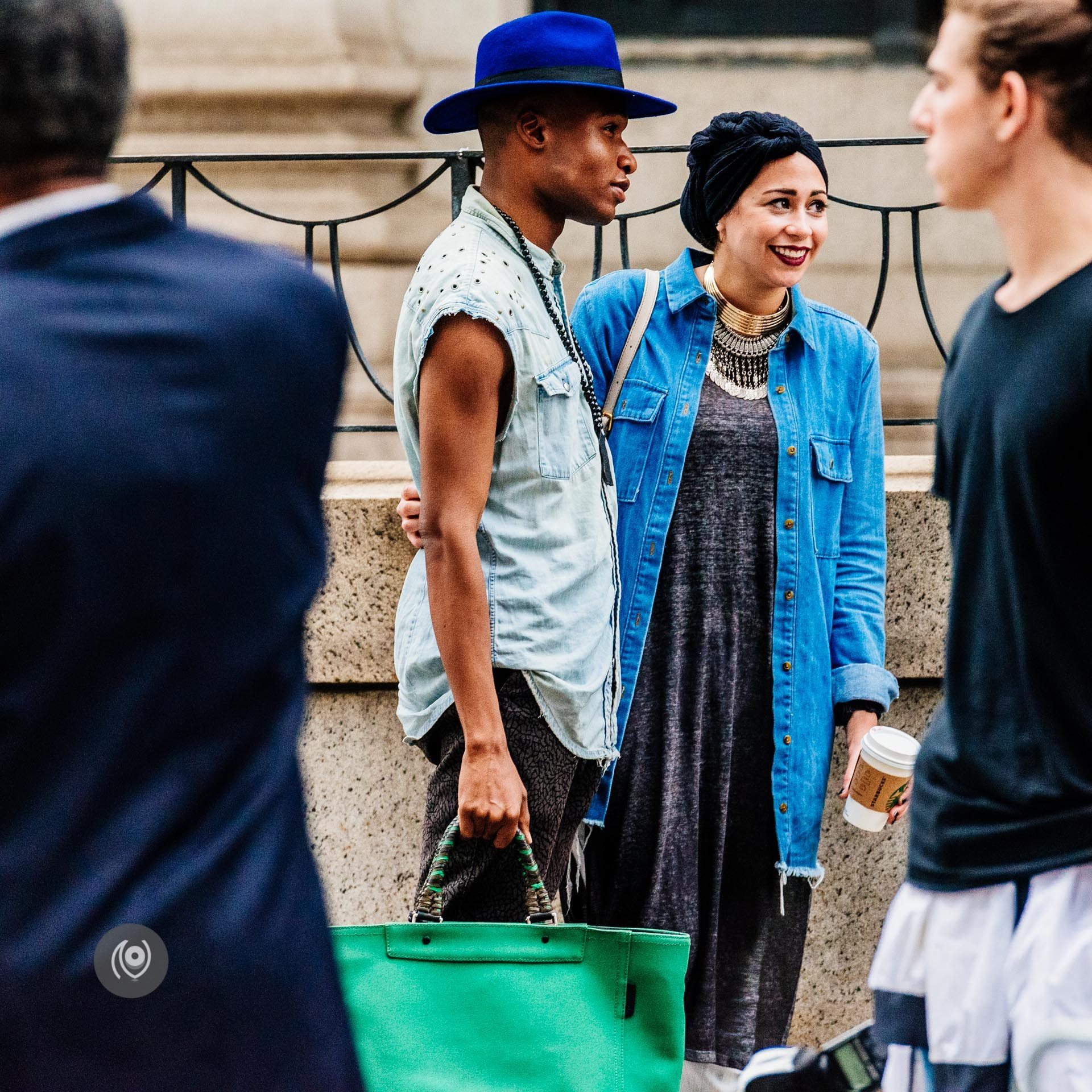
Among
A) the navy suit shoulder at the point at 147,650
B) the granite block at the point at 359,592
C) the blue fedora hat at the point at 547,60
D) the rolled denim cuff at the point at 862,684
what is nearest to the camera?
the navy suit shoulder at the point at 147,650

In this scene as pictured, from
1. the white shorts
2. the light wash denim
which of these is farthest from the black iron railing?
the white shorts

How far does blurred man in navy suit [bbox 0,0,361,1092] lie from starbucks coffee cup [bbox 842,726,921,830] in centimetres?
153

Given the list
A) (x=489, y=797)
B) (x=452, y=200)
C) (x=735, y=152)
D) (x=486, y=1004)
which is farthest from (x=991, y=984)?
(x=452, y=200)

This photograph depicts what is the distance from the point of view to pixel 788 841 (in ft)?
9.71

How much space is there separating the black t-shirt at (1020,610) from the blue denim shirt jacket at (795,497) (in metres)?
1.16

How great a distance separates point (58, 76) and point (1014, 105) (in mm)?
986

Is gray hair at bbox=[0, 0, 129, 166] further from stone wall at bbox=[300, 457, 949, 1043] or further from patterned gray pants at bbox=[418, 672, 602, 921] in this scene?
stone wall at bbox=[300, 457, 949, 1043]

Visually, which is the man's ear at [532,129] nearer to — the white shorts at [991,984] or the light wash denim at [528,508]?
the light wash denim at [528,508]

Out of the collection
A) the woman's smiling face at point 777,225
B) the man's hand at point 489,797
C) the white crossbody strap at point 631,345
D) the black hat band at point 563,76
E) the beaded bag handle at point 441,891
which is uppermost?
the black hat band at point 563,76

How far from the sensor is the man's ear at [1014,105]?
166 centimetres

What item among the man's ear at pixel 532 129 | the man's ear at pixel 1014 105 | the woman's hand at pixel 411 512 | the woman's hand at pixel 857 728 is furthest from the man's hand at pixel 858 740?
the man's ear at pixel 1014 105

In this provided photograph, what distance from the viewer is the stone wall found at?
3.62 m

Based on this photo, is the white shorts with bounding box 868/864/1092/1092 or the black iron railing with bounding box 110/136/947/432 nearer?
the white shorts with bounding box 868/864/1092/1092

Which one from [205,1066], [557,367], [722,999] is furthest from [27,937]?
[722,999]
